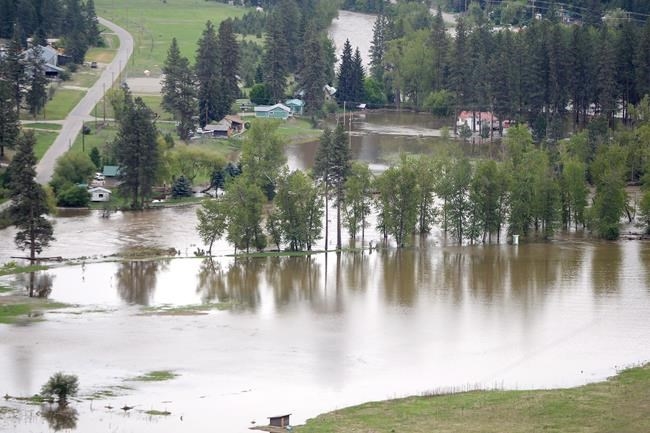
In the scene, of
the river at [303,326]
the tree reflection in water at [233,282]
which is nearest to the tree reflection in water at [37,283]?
the river at [303,326]

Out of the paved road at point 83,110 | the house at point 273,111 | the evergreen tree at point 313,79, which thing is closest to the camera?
the paved road at point 83,110

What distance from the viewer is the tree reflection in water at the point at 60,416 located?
131ft

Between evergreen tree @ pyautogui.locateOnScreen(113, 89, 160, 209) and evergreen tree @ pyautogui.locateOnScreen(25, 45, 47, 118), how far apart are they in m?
18.6

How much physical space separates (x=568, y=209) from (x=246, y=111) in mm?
37285

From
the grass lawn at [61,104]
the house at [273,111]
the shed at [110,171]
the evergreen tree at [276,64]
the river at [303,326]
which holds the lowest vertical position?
the river at [303,326]

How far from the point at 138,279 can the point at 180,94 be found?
35.3 metres

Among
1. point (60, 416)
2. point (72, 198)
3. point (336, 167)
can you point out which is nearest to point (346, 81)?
point (72, 198)

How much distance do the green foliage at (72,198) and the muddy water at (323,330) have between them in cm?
1290

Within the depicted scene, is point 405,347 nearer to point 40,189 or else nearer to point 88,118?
point 40,189

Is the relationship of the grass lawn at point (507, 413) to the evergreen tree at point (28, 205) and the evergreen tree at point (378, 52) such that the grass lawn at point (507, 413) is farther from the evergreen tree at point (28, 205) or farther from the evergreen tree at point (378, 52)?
the evergreen tree at point (378, 52)

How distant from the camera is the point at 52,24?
386 ft

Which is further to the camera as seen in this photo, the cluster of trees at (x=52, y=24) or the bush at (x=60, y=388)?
the cluster of trees at (x=52, y=24)

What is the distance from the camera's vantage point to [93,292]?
5619cm

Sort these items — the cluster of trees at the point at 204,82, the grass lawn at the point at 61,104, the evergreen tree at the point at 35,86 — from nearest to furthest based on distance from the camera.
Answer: the evergreen tree at the point at 35,86 → the cluster of trees at the point at 204,82 → the grass lawn at the point at 61,104
